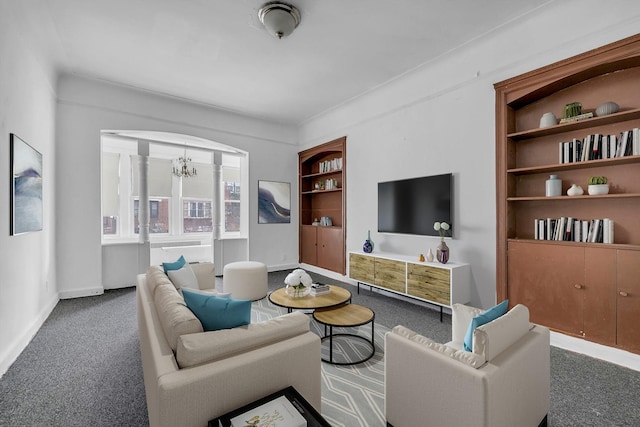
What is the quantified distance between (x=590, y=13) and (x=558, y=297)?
2626mm

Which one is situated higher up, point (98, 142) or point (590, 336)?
point (98, 142)

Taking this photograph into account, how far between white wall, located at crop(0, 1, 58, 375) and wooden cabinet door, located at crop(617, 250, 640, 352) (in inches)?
202

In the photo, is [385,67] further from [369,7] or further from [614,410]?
[614,410]

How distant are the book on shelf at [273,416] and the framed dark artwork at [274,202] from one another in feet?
16.6

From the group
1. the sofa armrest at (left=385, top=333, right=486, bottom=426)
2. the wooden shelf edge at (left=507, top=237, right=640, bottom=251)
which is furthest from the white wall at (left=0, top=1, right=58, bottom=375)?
the wooden shelf edge at (left=507, top=237, right=640, bottom=251)

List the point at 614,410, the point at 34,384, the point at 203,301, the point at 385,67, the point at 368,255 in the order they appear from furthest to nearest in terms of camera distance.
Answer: the point at 368,255 → the point at 385,67 → the point at 34,384 → the point at 614,410 → the point at 203,301

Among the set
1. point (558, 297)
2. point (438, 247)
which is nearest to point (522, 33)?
point (438, 247)

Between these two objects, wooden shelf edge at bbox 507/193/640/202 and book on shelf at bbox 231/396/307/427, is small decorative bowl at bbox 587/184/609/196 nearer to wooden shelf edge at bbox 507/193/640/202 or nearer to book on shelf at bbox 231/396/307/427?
wooden shelf edge at bbox 507/193/640/202

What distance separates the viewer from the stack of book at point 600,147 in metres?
2.48

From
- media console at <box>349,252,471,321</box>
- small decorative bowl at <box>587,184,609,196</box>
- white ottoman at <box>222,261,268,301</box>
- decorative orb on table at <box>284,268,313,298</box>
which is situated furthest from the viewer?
white ottoman at <box>222,261,268,301</box>

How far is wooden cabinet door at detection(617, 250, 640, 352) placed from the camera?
7.88 feet

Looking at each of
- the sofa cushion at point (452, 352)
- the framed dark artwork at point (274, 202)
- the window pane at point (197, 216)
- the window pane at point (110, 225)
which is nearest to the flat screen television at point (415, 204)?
the sofa cushion at point (452, 352)

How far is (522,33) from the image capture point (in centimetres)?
305

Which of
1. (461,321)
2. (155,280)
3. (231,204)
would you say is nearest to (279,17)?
(155,280)
